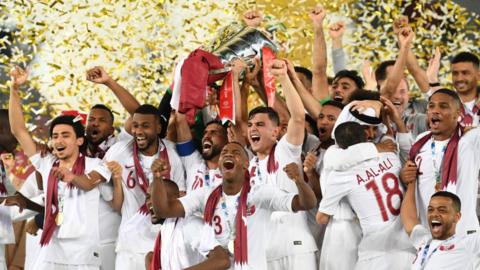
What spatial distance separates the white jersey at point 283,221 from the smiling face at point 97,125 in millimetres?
1660

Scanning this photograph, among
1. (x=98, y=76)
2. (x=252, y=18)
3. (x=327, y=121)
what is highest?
(x=252, y=18)

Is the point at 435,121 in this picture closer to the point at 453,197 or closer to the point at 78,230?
the point at 453,197

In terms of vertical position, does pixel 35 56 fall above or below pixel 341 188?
above

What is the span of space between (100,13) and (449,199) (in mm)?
6162

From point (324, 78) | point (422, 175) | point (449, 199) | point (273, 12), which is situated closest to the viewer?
point (449, 199)

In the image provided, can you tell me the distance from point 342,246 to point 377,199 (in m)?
0.44

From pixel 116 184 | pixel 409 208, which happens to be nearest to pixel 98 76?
pixel 116 184

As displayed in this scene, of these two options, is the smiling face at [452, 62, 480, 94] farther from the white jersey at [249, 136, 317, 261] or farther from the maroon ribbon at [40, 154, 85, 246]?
the maroon ribbon at [40, 154, 85, 246]

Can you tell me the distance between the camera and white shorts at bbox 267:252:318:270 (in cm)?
891

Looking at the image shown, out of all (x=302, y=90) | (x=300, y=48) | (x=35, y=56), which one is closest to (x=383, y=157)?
(x=302, y=90)

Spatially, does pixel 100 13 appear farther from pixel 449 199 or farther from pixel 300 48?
pixel 449 199

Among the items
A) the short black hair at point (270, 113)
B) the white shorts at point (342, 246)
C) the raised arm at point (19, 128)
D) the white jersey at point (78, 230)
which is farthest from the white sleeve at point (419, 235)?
the raised arm at point (19, 128)

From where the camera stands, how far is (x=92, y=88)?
1327 cm

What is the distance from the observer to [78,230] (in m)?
9.69
